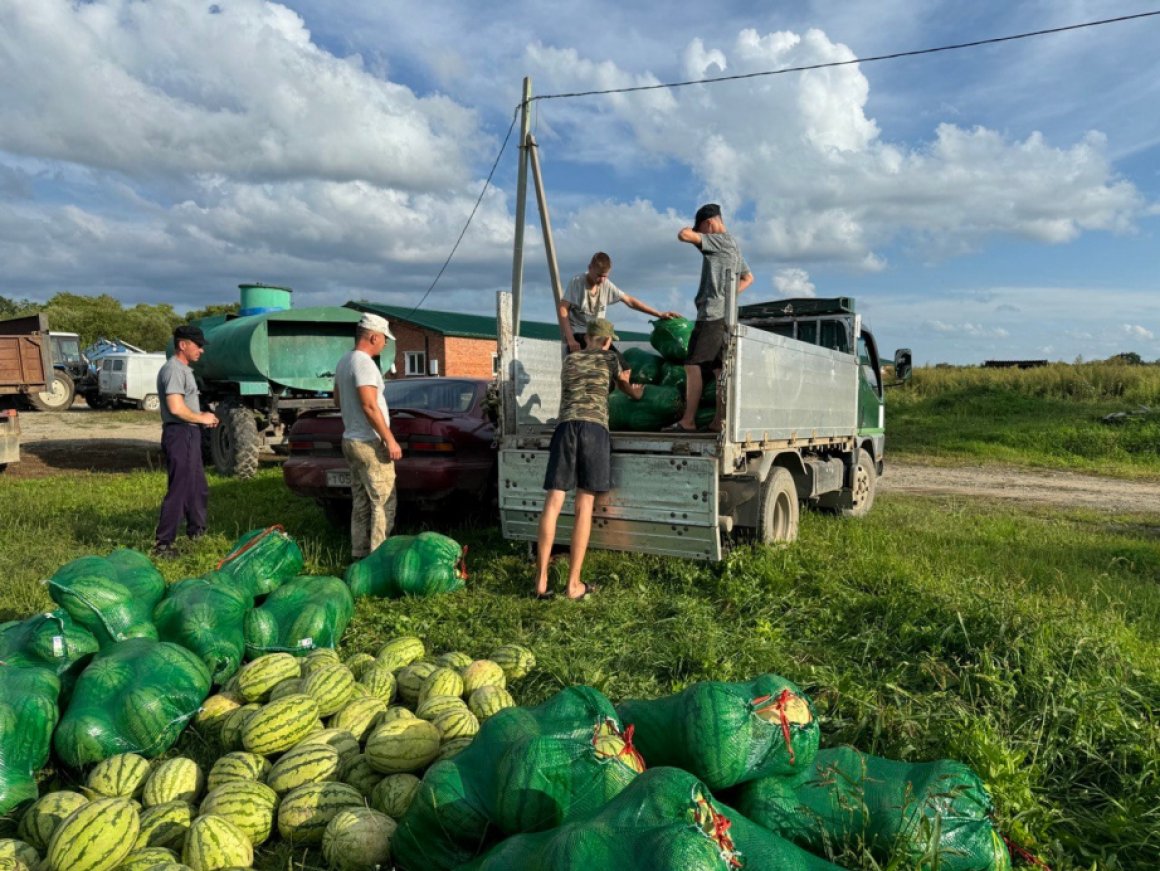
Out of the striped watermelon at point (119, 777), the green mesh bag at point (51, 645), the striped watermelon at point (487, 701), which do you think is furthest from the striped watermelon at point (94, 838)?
the striped watermelon at point (487, 701)

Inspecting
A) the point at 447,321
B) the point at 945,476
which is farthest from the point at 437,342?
the point at 945,476

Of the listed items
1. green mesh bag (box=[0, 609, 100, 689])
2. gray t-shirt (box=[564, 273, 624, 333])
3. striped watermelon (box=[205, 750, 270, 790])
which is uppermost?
gray t-shirt (box=[564, 273, 624, 333])

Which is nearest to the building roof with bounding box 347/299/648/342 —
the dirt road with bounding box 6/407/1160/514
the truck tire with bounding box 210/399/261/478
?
the dirt road with bounding box 6/407/1160/514

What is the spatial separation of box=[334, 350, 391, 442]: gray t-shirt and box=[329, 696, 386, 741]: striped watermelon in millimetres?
2923

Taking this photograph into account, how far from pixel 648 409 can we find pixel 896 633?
2.80 metres

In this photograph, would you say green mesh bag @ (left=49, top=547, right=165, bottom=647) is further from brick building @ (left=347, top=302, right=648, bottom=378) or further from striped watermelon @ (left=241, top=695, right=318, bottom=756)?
brick building @ (left=347, top=302, right=648, bottom=378)

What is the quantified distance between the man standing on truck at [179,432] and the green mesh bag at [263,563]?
190 cm

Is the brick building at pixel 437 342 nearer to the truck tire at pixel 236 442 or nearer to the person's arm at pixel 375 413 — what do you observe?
the truck tire at pixel 236 442

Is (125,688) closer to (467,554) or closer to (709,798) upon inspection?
(709,798)

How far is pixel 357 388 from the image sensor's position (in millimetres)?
5973

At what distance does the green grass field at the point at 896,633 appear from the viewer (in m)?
3.12

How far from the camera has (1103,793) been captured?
3.02 meters

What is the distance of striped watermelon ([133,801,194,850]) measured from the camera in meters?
2.58

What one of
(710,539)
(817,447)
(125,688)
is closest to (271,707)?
(125,688)
